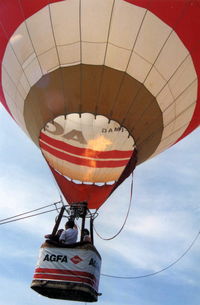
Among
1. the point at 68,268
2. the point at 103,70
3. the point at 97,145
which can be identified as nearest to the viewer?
the point at 68,268

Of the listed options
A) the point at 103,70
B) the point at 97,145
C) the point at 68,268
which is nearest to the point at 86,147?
the point at 97,145

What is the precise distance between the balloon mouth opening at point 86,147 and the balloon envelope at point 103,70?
2cm

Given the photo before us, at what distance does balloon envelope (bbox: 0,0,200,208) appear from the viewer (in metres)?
6.10

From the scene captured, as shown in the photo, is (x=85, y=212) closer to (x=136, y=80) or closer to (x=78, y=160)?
(x=78, y=160)

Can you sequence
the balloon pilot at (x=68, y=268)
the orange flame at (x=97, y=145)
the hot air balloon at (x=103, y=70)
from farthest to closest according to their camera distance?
the orange flame at (x=97, y=145)
the hot air balloon at (x=103, y=70)
the balloon pilot at (x=68, y=268)

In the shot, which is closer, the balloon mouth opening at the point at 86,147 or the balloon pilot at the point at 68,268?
the balloon pilot at the point at 68,268

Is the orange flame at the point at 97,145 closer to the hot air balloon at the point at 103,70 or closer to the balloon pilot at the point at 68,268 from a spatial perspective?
the hot air balloon at the point at 103,70

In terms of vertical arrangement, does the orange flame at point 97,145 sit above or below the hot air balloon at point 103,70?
below

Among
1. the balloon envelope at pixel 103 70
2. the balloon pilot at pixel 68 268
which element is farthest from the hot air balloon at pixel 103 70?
the balloon pilot at pixel 68 268

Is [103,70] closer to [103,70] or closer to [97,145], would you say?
[103,70]

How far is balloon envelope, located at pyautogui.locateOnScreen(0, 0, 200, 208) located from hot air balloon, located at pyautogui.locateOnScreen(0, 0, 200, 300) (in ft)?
0.05

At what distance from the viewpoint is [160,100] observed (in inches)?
261

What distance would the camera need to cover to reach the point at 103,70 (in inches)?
247

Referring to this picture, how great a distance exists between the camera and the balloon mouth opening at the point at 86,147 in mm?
6750
